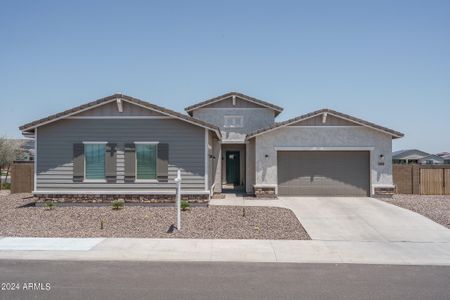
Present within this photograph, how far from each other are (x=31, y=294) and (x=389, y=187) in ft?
50.3

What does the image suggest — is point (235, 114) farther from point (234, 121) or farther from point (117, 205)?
point (117, 205)

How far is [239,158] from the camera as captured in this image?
21.5m

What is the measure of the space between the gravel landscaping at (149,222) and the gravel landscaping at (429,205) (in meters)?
4.91

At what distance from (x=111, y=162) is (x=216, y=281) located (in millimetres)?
9488

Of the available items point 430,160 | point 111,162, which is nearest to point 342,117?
point 111,162

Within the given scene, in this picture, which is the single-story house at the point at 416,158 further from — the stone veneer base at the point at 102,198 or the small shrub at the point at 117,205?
the small shrub at the point at 117,205

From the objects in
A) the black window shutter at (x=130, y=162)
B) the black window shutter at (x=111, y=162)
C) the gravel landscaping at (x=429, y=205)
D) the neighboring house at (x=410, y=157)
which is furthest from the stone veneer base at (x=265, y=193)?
the neighboring house at (x=410, y=157)

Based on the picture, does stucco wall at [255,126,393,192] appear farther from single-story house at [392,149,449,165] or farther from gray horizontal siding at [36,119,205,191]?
single-story house at [392,149,449,165]

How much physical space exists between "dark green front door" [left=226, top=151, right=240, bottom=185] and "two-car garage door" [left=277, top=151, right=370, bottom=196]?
Answer: 14.2 feet

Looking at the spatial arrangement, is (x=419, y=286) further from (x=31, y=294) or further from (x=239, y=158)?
(x=239, y=158)

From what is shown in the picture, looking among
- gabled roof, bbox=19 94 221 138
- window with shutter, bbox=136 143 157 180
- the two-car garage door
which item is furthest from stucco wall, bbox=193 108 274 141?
window with shutter, bbox=136 143 157 180

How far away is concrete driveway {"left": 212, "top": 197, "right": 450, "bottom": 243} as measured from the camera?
11140mm

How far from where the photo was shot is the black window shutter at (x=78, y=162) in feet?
50.0

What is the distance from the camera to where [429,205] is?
1608cm
